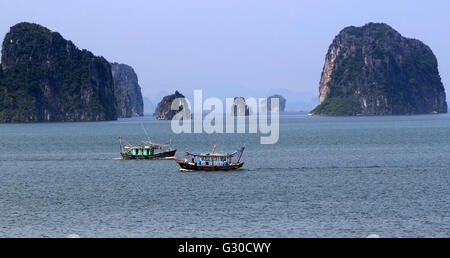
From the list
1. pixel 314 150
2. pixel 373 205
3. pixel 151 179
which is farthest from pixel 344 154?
pixel 373 205

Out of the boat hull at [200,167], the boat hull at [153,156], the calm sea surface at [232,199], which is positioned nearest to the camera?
the calm sea surface at [232,199]

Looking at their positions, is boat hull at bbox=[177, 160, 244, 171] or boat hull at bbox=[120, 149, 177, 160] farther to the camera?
boat hull at bbox=[120, 149, 177, 160]

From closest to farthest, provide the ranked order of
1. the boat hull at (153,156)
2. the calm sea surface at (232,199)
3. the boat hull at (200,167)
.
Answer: the calm sea surface at (232,199) → the boat hull at (200,167) → the boat hull at (153,156)

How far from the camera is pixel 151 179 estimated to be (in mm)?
82938

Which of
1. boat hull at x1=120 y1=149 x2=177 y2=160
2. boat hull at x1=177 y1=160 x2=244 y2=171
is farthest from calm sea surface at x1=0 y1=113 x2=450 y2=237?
boat hull at x1=120 y1=149 x2=177 y2=160

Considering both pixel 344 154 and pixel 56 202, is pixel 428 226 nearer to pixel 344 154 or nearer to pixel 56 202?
pixel 56 202

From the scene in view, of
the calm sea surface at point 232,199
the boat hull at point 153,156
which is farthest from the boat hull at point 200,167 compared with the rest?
the boat hull at point 153,156

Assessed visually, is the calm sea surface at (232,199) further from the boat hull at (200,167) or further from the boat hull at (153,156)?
the boat hull at (153,156)

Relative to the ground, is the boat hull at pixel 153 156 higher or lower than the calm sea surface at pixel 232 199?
higher

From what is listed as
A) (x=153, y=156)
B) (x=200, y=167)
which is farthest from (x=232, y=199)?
(x=153, y=156)

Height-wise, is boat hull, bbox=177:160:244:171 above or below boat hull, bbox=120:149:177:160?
below

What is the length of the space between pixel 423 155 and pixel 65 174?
72.7 meters

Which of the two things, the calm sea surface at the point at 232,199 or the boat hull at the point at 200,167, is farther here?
the boat hull at the point at 200,167

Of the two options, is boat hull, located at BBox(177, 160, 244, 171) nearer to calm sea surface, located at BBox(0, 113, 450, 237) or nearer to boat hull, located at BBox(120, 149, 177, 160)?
calm sea surface, located at BBox(0, 113, 450, 237)
